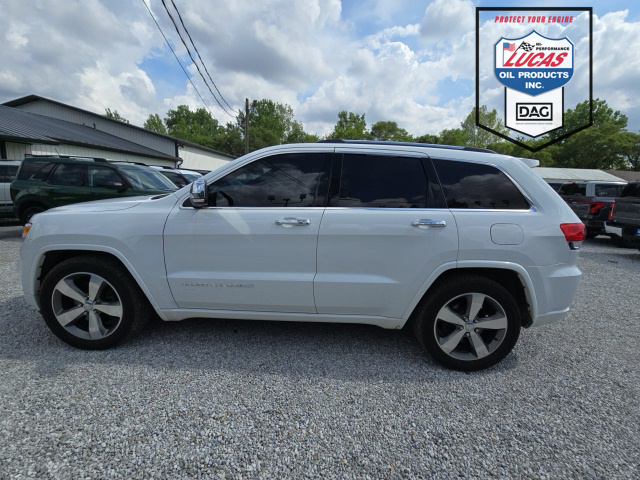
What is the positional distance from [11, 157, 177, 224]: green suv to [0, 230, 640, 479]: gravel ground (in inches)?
176

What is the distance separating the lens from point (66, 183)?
283 inches

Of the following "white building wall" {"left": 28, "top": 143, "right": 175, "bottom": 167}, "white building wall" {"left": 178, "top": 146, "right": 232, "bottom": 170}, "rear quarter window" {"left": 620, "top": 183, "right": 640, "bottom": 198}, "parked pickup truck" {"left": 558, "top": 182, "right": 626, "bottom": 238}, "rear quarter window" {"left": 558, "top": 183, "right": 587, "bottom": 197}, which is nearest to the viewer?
"rear quarter window" {"left": 620, "top": 183, "right": 640, "bottom": 198}

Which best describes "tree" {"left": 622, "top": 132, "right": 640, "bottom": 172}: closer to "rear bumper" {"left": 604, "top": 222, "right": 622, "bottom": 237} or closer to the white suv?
"rear bumper" {"left": 604, "top": 222, "right": 622, "bottom": 237}

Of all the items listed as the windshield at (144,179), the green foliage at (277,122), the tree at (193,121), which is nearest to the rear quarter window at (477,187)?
the windshield at (144,179)

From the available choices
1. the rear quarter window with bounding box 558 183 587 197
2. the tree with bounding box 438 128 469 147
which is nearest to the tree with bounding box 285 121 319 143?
the tree with bounding box 438 128 469 147

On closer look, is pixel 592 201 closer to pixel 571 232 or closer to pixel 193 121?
pixel 571 232

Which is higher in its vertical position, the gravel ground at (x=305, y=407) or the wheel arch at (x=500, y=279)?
the wheel arch at (x=500, y=279)

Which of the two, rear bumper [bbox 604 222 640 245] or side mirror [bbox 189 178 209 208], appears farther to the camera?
rear bumper [bbox 604 222 640 245]

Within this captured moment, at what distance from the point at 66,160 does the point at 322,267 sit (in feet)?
25.2

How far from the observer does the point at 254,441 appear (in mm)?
1863

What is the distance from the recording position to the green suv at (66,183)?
7047 mm

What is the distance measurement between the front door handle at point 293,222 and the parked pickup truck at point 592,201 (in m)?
9.77

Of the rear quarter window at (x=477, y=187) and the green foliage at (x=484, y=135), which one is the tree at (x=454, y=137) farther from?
the rear quarter window at (x=477, y=187)

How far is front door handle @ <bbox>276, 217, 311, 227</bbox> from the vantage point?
8.10 feet
